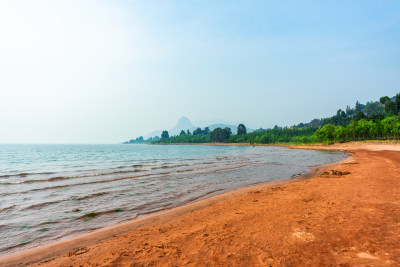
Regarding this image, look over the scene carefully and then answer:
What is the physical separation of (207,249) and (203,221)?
319cm

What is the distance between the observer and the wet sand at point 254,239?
5621 millimetres

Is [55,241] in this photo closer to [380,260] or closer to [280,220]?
[280,220]

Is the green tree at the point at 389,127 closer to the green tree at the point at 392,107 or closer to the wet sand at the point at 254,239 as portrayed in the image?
the green tree at the point at 392,107

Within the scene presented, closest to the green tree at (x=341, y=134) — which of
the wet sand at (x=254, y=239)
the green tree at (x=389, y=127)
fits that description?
the green tree at (x=389, y=127)

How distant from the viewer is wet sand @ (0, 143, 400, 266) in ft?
18.4

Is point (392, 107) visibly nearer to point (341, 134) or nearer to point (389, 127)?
point (341, 134)

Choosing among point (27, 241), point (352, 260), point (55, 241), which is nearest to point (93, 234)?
point (55, 241)

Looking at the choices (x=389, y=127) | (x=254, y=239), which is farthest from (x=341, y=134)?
(x=254, y=239)

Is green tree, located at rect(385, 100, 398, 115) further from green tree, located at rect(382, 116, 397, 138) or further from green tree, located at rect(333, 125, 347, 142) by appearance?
green tree, located at rect(382, 116, 397, 138)

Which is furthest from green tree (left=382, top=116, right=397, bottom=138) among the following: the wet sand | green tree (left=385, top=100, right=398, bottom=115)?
the wet sand

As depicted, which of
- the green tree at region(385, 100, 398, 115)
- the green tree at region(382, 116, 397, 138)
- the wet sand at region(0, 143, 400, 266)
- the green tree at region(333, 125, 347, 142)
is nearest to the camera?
the wet sand at region(0, 143, 400, 266)

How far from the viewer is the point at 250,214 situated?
32.5ft

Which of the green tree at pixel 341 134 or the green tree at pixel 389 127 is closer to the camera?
the green tree at pixel 389 127

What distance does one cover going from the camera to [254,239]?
6895 millimetres
